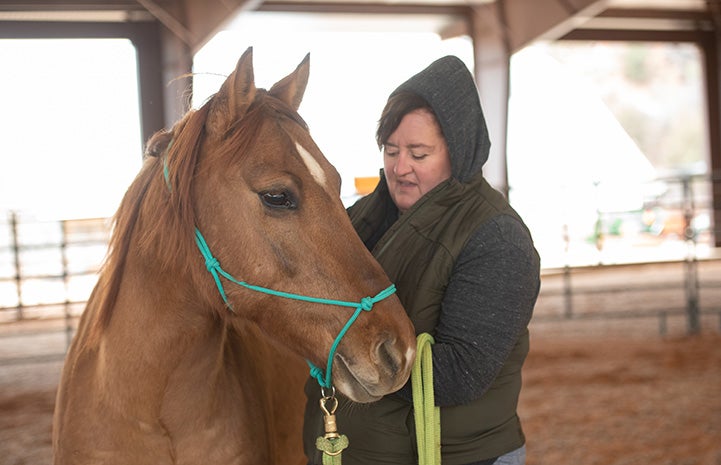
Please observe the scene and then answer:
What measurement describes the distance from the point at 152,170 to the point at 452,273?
0.72 meters

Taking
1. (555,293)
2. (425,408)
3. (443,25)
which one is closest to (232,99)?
(425,408)

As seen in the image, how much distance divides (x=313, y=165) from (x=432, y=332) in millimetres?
456

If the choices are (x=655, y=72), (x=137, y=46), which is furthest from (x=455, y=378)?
(x=655, y=72)

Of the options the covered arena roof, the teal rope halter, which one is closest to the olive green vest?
the teal rope halter

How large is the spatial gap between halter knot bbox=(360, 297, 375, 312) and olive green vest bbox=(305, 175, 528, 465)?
209 millimetres

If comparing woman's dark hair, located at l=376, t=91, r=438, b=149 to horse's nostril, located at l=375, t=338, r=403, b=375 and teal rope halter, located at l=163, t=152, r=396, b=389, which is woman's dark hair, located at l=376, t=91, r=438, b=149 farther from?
horse's nostril, located at l=375, t=338, r=403, b=375

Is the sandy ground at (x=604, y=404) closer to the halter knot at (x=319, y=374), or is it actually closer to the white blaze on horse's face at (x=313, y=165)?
the halter knot at (x=319, y=374)

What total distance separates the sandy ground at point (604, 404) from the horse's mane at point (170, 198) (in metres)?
2.56

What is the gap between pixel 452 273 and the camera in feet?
4.87

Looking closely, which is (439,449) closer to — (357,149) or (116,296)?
(116,296)

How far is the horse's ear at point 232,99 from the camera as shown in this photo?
1359 millimetres

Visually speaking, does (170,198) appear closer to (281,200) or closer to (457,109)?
(281,200)

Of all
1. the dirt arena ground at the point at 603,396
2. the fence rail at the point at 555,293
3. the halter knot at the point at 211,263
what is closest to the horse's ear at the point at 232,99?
the halter knot at the point at 211,263

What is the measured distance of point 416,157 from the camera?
158 centimetres
